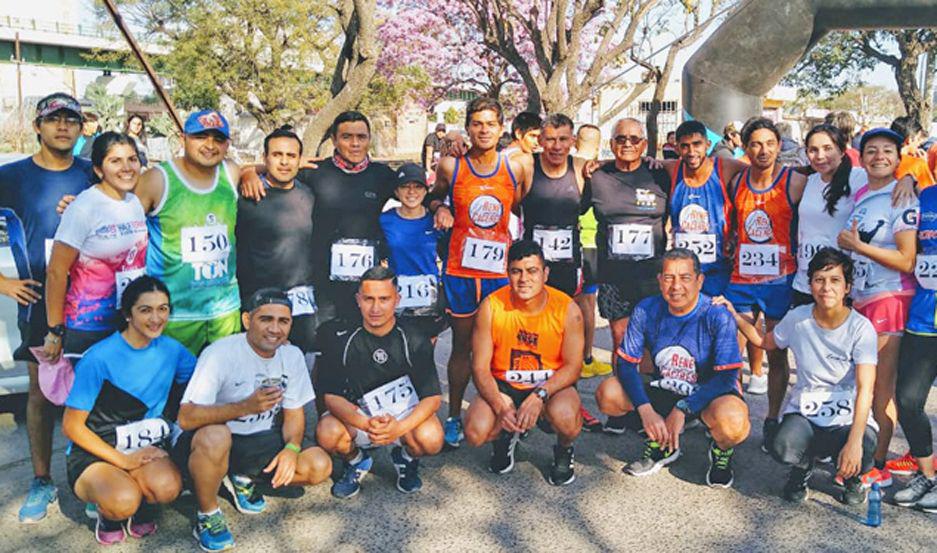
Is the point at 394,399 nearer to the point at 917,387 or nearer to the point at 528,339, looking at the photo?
the point at 528,339

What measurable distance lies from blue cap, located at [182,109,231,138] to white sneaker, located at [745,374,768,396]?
13.0 ft

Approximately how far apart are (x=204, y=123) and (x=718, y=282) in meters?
3.17

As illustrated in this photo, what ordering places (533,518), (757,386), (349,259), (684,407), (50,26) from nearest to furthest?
1. (533,518)
2. (684,407)
3. (349,259)
4. (757,386)
5. (50,26)

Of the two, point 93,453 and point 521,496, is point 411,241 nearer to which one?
point 521,496

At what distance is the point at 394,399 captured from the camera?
13.3 feet

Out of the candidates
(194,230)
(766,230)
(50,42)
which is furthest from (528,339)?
(50,42)

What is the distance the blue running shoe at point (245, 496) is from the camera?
3.71 metres

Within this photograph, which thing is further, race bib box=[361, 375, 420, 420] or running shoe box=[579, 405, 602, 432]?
running shoe box=[579, 405, 602, 432]

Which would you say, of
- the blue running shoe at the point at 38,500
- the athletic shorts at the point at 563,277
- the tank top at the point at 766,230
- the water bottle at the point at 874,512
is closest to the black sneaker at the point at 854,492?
the water bottle at the point at 874,512

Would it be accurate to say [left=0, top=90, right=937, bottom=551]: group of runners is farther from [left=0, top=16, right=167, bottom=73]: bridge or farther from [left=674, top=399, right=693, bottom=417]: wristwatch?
[left=0, top=16, right=167, bottom=73]: bridge

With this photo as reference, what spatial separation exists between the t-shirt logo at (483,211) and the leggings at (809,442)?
2.01 meters

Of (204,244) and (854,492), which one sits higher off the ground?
(204,244)

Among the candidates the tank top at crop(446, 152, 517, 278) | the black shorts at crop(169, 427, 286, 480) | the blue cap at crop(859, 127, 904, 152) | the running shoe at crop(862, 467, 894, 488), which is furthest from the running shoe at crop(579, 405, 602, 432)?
the blue cap at crop(859, 127, 904, 152)

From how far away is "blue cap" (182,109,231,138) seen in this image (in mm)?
3879
